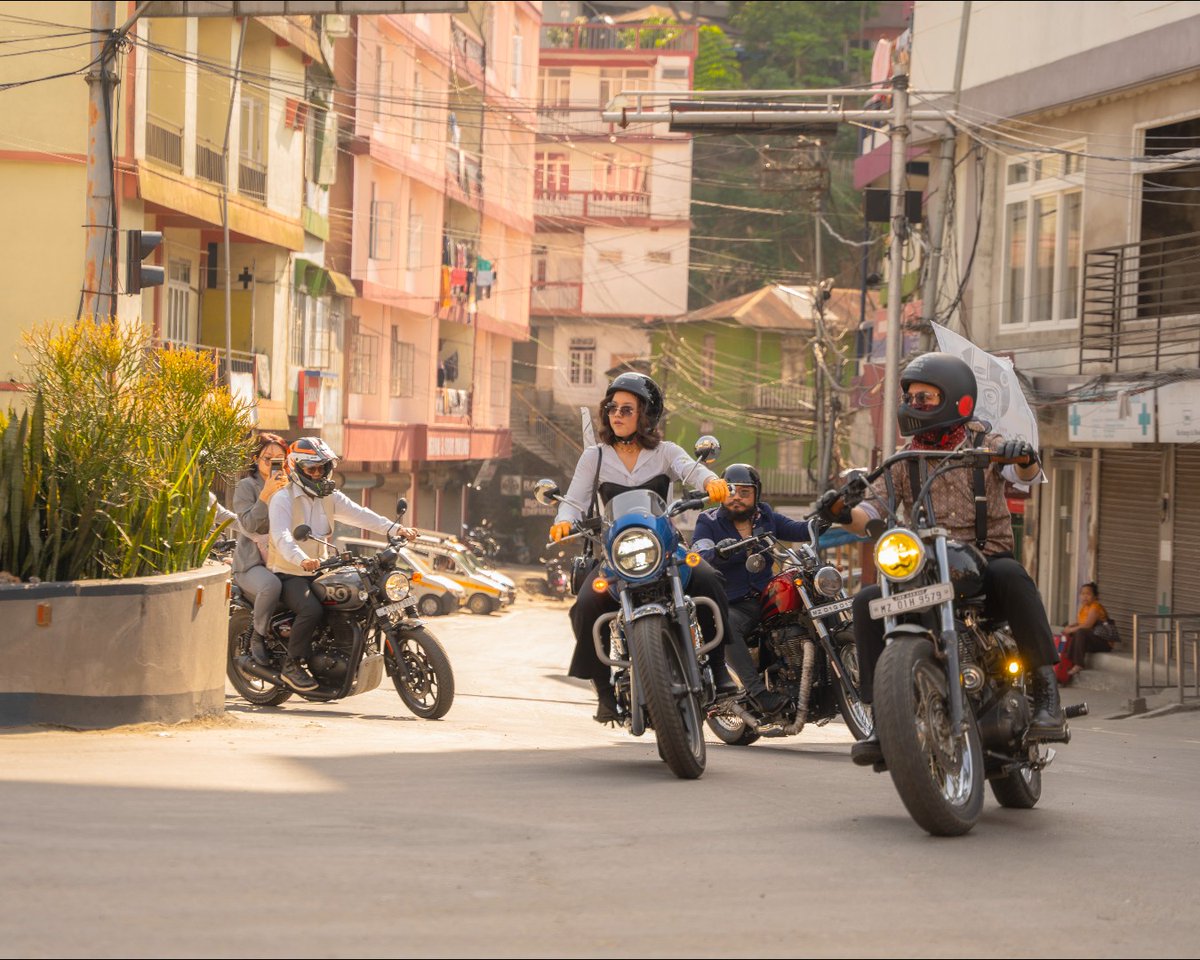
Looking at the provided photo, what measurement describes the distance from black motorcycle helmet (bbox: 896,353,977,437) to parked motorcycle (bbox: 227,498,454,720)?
18.7 ft

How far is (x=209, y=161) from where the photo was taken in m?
30.7

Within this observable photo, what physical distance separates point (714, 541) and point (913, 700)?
466 centimetres

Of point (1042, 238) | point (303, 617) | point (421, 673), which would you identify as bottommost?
point (421, 673)

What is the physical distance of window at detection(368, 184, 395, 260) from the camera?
44906 millimetres

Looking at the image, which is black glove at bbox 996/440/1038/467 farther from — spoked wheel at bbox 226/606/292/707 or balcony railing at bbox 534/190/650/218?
balcony railing at bbox 534/190/650/218

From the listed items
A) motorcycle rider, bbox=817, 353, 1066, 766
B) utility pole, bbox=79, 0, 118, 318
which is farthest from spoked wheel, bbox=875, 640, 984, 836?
utility pole, bbox=79, 0, 118, 318

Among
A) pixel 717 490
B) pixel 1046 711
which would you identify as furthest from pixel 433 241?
pixel 1046 711

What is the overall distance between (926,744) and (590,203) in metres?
66.1

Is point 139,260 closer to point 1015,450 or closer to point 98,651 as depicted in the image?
point 98,651

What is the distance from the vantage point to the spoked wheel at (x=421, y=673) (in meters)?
12.5

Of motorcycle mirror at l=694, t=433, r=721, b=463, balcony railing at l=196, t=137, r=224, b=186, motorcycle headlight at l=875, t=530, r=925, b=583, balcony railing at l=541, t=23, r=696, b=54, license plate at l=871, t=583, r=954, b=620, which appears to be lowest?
license plate at l=871, t=583, r=954, b=620

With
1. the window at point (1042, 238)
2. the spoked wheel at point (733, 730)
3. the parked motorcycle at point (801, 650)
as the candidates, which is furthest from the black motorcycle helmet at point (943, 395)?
the window at point (1042, 238)

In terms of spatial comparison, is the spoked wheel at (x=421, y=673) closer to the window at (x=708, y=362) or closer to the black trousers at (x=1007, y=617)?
the black trousers at (x=1007, y=617)

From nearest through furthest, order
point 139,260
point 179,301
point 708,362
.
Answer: point 139,260
point 179,301
point 708,362
